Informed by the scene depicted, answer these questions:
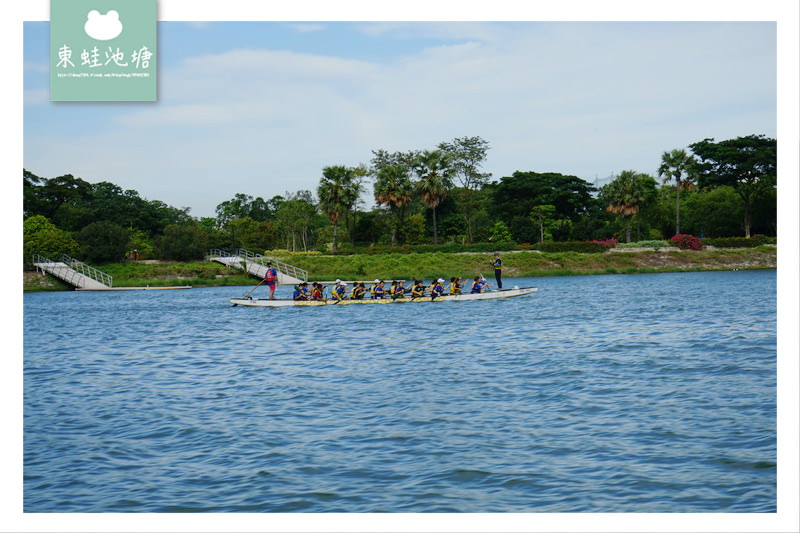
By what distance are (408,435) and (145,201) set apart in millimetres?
73423

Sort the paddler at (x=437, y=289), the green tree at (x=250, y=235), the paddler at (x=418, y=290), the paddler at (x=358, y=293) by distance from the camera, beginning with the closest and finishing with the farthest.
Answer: the paddler at (x=437, y=289), the paddler at (x=418, y=290), the paddler at (x=358, y=293), the green tree at (x=250, y=235)

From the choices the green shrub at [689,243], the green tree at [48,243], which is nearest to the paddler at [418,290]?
the green tree at [48,243]

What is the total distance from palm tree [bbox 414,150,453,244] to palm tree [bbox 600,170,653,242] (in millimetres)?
15542

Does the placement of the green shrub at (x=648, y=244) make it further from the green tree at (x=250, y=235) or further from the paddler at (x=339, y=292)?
the paddler at (x=339, y=292)

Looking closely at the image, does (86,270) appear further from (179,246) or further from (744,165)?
(744,165)

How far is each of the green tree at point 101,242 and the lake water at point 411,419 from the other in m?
35.1

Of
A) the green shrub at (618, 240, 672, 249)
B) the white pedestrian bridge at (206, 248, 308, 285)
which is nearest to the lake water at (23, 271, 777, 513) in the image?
the white pedestrian bridge at (206, 248, 308, 285)

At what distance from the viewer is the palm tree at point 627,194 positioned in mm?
76062

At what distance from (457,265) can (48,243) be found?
3082 centimetres

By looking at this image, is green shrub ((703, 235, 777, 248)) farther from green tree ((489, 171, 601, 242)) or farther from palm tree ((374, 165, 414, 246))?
palm tree ((374, 165, 414, 246))

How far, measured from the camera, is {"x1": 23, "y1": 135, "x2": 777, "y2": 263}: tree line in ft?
226

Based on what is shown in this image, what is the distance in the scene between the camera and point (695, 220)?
252ft

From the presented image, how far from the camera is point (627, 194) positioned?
2992 inches

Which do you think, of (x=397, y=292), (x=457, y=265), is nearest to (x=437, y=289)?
(x=397, y=292)
